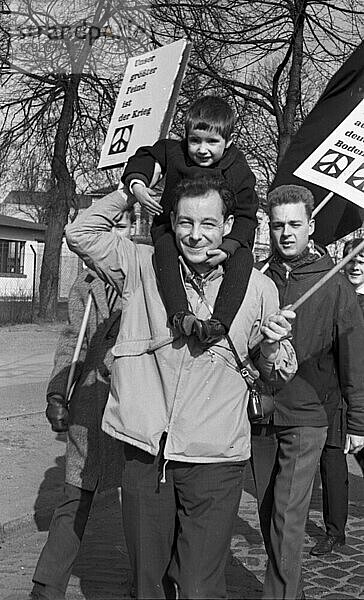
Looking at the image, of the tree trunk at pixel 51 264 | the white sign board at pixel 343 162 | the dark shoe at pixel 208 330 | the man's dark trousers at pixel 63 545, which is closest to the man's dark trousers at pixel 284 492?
the man's dark trousers at pixel 63 545

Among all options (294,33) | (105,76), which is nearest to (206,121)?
(294,33)

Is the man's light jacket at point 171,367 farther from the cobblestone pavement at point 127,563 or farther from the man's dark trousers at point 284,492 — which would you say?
the cobblestone pavement at point 127,563

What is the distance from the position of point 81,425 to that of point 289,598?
1274mm

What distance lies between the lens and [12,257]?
42906 mm

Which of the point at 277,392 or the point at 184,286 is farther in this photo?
the point at 277,392

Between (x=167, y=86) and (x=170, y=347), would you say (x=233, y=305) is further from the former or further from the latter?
(x=167, y=86)

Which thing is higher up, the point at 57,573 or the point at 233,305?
the point at 233,305

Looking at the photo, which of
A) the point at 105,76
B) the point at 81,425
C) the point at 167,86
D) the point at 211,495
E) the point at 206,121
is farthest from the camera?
the point at 105,76

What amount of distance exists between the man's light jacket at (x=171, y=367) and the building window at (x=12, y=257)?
3871 centimetres

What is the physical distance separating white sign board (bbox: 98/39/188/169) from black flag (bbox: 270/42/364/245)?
3.40 ft

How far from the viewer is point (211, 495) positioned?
3.12 metres

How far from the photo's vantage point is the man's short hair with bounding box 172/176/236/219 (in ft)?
10.8

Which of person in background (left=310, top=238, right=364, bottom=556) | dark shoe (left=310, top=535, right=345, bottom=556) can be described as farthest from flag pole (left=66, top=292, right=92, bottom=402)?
dark shoe (left=310, top=535, right=345, bottom=556)

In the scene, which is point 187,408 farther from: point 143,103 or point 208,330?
point 143,103
